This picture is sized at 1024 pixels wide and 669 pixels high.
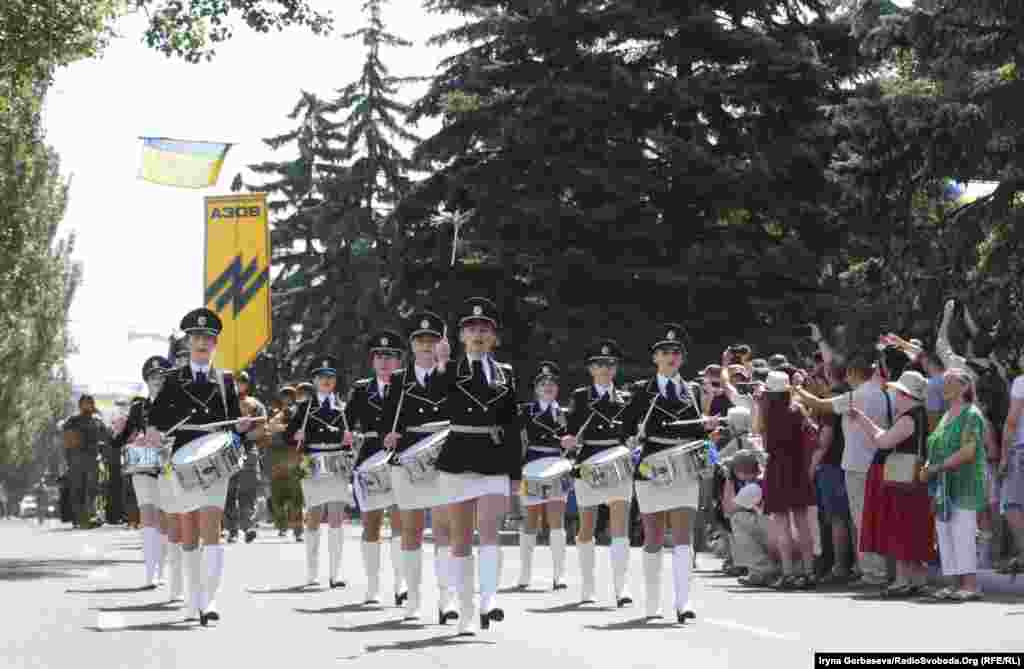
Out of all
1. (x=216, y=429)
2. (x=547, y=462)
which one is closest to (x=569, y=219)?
(x=547, y=462)

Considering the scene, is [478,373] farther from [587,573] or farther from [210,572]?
[587,573]

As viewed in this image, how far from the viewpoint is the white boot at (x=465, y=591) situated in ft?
46.8

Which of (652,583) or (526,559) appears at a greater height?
(526,559)

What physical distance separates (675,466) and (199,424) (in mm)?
3731

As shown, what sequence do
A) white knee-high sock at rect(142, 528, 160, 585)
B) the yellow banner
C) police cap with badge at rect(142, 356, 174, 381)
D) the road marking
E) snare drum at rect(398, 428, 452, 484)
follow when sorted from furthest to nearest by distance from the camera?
the yellow banner → police cap with badge at rect(142, 356, 174, 381) → white knee-high sock at rect(142, 528, 160, 585) → snare drum at rect(398, 428, 452, 484) → the road marking

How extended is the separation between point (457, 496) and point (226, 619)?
8.77 feet

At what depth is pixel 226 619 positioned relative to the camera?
15.9m

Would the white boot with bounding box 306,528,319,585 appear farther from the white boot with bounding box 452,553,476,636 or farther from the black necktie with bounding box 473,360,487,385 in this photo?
the black necktie with bounding box 473,360,487,385

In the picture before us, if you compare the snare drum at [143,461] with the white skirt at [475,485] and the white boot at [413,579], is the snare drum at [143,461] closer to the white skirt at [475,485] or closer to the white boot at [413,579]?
the white boot at [413,579]

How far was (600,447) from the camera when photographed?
1770cm

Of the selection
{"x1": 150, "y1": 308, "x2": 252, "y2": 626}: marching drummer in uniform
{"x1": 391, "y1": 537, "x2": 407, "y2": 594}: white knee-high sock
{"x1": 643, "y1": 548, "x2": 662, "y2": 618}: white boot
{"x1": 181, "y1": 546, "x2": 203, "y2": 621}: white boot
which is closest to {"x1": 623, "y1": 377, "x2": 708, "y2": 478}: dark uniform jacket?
{"x1": 643, "y1": 548, "x2": 662, "y2": 618}: white boot

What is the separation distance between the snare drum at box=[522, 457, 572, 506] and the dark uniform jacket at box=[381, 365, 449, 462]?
2.99 meters

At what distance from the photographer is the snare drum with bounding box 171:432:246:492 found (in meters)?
15.4

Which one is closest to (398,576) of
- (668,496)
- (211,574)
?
(211,574)
